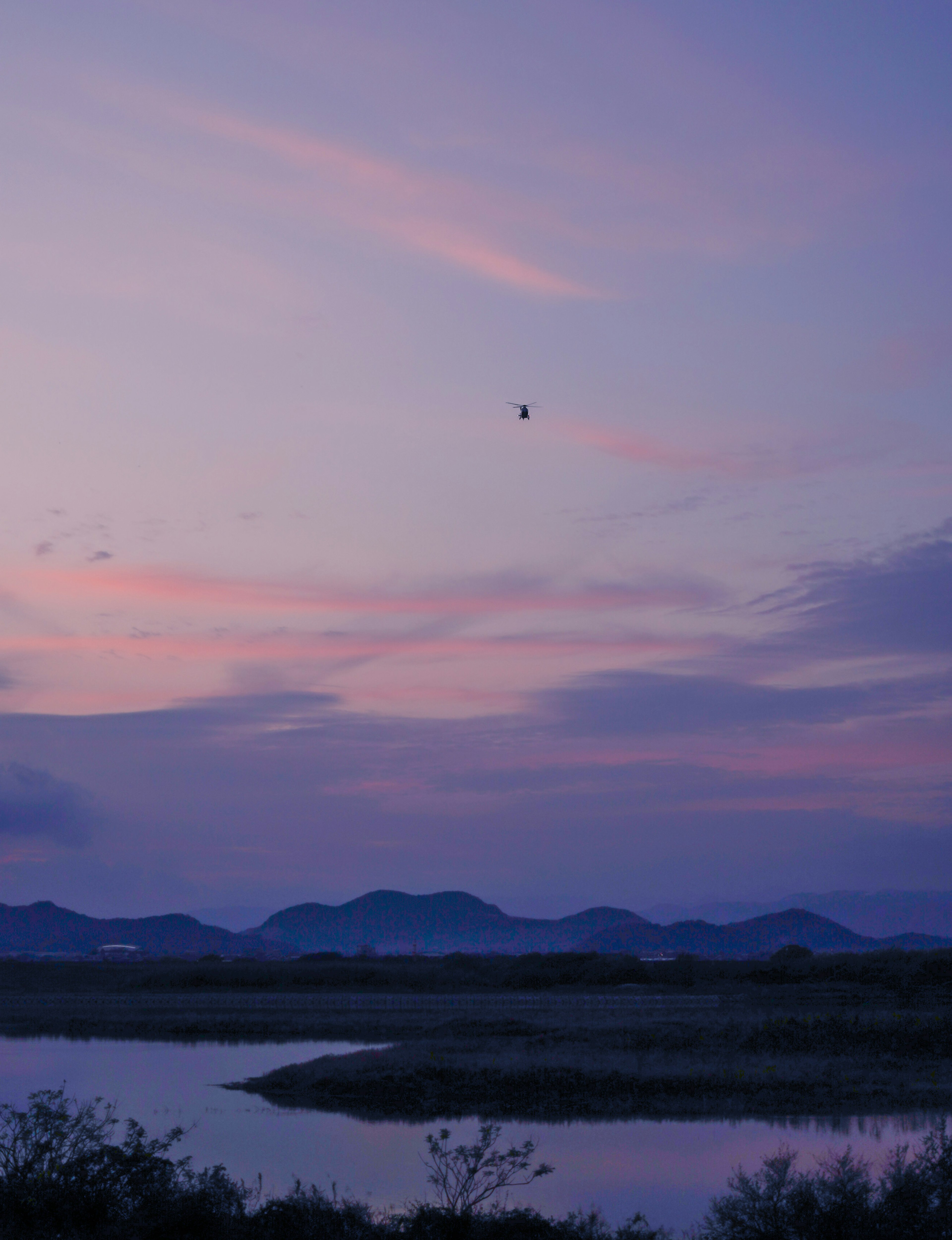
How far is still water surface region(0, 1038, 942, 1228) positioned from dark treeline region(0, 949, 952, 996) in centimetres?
4954

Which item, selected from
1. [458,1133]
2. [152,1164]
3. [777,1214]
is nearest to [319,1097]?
[458,1133]

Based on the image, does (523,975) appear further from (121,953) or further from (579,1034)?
(121,953)

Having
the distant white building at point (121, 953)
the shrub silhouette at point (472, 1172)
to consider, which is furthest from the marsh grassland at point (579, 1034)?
the distant white building at point (121, 953)

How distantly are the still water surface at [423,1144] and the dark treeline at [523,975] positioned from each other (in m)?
49.5

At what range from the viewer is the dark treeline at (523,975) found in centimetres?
8206

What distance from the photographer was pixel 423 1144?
2464cm

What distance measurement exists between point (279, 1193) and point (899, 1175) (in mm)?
9254

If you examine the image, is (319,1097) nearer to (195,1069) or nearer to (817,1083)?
(195,1069)

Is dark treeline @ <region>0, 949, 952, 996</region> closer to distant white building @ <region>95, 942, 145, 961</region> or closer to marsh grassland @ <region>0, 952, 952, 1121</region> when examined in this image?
marsh grassland @ <region>0, 952, 952, 1121</region>

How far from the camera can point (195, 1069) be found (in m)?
37.8

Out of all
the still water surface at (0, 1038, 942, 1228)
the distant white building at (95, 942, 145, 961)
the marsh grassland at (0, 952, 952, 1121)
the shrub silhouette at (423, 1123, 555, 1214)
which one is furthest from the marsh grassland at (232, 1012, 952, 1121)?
the distant white building at (95, 942, 145, 961)

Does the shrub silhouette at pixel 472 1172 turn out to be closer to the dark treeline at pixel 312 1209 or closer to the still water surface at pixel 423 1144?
the dark treeline at pixel 312 1209

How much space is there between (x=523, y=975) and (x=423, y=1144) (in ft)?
233

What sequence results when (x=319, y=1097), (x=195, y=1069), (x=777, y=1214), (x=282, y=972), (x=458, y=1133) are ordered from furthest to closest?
(x=282, y=972) → (x=195, y=1069) → (x=319, y=1097) → (x=458, y=1133) → (x=777, y=1214)
